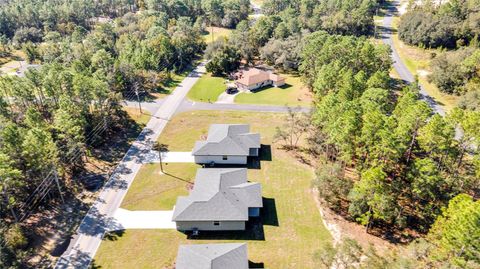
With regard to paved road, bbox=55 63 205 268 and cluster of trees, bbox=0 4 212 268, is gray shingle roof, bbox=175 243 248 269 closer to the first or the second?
paved road, bbox=55 63 205 268

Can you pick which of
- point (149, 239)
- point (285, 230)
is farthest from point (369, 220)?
point (149, 239)

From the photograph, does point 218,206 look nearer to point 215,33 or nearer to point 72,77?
point 72,77

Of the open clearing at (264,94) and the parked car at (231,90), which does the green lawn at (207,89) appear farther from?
the parked car at (231,90)

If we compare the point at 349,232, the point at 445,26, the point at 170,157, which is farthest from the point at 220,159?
A: the point at 445,26

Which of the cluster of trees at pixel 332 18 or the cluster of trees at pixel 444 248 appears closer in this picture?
the cluster of trees at pixel 444 248

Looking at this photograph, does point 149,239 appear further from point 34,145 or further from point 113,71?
point 113,71

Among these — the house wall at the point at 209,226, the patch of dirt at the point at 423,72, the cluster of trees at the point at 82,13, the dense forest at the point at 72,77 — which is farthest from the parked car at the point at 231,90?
the cluster of trees at the point at 82,13
